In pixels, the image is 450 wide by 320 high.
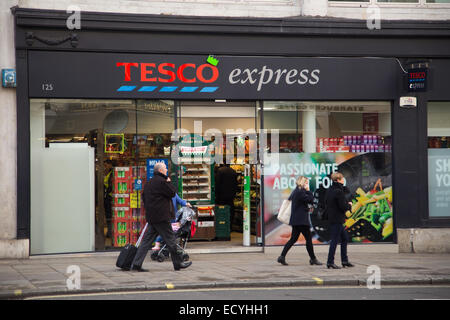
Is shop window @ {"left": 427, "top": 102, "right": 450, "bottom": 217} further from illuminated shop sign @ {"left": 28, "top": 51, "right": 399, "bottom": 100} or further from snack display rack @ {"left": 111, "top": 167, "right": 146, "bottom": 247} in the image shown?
snack display rack @ {"left": 111, "top": 167, "right": 146, "bottom": 247}

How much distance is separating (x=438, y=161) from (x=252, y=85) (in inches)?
197

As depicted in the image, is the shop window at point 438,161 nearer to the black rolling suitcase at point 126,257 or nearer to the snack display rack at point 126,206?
the snack display rack at point 126,206

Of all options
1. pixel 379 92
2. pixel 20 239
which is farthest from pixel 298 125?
pixel 20 239

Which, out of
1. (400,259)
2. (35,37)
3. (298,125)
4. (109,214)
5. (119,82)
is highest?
(35,37)

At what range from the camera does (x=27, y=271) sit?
12156 millimetres

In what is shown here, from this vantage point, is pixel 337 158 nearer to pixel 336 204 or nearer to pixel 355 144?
pixel 355 144

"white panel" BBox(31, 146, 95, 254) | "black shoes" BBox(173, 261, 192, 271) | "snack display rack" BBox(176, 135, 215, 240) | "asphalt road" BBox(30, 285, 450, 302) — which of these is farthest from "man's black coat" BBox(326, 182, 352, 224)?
"white panel" BBox(31, 146, 95, 254)

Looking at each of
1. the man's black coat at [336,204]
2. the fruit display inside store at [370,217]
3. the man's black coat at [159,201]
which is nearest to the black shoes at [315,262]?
the man's black coat at [336,204]

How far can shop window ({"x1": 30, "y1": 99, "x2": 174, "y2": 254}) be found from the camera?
14.4 meters

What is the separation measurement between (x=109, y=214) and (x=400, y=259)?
6.63m

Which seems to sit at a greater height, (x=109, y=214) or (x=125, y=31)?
(x=125, y=31)


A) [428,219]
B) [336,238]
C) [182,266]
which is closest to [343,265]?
[336,238]

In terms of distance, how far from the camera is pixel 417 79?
1528 cm
